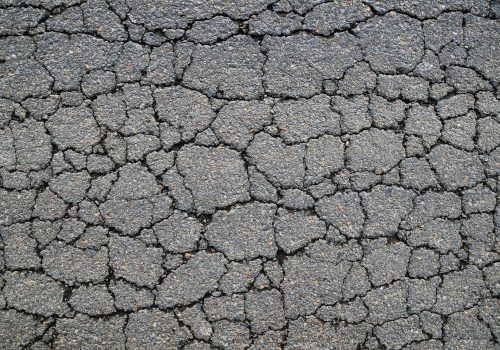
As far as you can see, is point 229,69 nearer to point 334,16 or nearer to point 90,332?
point 334,16

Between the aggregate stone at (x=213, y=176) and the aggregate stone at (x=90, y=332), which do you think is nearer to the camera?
the aggregate stone at (x=90, y=332)

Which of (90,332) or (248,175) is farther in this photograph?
(248,175)

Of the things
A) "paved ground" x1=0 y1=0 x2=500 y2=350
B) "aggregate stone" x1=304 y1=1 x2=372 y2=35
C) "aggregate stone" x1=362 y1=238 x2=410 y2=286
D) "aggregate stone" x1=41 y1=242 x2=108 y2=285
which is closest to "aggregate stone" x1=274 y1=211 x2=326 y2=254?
"paved ground" x1=0 y1=0 x2=500 y2=350

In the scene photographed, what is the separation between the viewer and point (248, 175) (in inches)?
129

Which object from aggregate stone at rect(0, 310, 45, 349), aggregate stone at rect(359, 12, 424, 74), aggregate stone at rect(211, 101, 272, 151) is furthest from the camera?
aggregate stone at rect(359, 12, 424, 74)

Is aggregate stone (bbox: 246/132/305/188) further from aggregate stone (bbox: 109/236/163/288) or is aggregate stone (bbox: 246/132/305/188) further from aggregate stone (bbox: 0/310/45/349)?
aggregate stone (bbox: 0/310/45/349)

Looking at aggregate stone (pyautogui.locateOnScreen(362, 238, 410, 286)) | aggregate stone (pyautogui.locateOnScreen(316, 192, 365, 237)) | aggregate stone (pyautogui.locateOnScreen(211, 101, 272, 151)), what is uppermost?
aggregate stone (pyautogui.locateOnScreen(211, 101, 272, 151))

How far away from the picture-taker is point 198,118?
10.9 ft

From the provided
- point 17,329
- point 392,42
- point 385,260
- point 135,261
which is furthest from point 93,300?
point 392,42

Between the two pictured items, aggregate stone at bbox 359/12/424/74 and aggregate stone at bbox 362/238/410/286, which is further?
aggregate stone at bbox 359/12/424/74

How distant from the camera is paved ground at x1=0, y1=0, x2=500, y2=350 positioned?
3.12 metres

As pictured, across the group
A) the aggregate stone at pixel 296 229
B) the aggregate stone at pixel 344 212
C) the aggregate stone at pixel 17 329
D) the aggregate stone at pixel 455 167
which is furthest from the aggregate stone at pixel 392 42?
the aggregate stone at pixel 17 329

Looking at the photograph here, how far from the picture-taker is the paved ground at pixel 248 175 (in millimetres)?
3125

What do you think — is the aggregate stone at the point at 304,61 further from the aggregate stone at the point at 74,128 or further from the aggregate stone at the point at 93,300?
the aggregate stone at the point at 93,300
